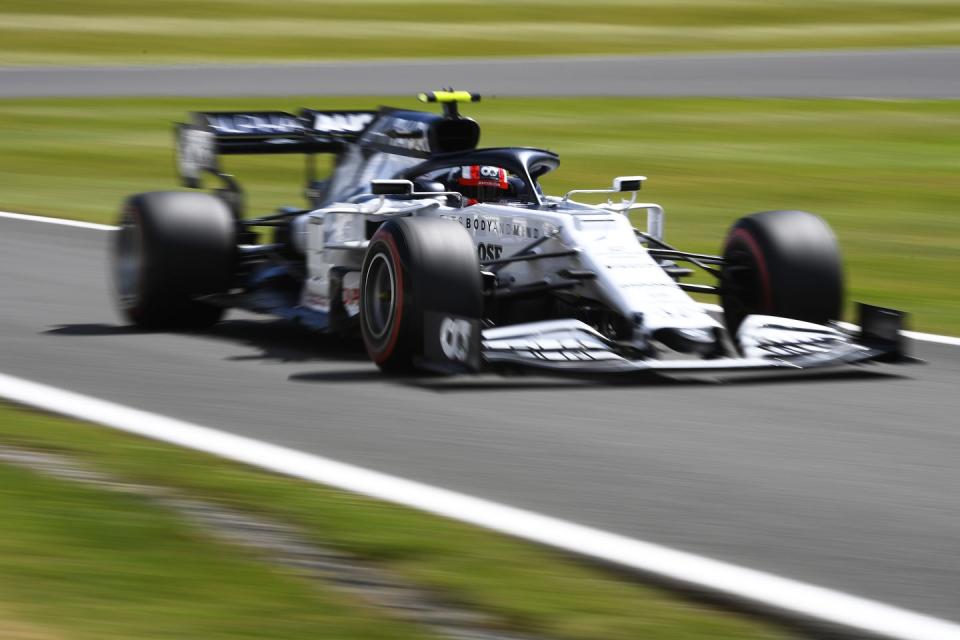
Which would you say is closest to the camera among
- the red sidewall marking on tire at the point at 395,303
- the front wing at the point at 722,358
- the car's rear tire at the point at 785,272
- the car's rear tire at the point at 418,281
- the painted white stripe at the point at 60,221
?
the front wing at the point at 722,358

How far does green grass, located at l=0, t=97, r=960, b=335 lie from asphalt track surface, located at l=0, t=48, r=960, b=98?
2.07 m

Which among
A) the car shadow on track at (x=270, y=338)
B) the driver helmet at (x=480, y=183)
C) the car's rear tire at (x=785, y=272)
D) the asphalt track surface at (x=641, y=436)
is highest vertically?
A: the driver helmet at (x=480, y=183)

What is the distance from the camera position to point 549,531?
17.3ft

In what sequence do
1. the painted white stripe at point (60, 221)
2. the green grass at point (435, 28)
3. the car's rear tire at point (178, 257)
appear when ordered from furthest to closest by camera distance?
the green grass at point (435, 28), the painted white stripe at point (60, 221), the car's rear tire at point (178, 257)

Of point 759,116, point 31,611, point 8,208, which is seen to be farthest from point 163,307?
point 759,116

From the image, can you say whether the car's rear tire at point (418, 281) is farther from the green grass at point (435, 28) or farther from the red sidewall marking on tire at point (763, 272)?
the green grass at point (435, 28)

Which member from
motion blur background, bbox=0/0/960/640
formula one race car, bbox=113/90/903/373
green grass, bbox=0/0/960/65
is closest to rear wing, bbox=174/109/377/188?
formula one race car, bbox=113/90/903/373

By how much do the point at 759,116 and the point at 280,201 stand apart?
37.8 feet

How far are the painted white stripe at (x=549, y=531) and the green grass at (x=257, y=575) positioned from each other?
0.40 feet

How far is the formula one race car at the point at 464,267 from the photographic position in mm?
7863

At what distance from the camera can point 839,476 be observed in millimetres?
6156

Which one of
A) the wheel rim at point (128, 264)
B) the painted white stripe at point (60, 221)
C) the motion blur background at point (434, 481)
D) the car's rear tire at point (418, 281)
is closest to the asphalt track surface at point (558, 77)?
the motion blur background at point (434, 481)

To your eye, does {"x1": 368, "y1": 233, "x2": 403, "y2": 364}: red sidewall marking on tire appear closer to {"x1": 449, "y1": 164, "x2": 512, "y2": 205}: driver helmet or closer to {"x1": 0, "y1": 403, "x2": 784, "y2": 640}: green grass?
{"x1": 449, "y1": 164, "x2": 512, "y2": 205}: driver helmet

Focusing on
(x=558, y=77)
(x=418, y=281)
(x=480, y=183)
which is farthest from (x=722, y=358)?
(x=558, y=77)
